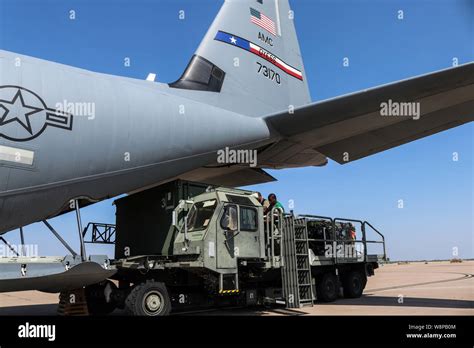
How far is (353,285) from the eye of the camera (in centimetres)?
1333

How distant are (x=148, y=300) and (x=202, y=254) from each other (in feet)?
4.38

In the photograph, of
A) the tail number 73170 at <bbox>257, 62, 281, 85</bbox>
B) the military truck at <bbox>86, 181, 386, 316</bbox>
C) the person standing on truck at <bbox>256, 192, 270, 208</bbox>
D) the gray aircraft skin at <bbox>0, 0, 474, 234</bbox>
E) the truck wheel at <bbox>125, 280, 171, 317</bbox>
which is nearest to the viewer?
the gray aircraft skin at <bbox>0, 0, 474, 234</bbox>

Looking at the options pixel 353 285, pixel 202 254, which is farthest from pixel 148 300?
pixel 353 285

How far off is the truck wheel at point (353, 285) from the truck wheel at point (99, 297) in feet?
23.1

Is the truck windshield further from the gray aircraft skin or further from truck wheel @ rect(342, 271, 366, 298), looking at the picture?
truck wheel @ rect(342, 271, 366, 298)

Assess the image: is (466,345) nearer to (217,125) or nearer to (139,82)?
(217,125)

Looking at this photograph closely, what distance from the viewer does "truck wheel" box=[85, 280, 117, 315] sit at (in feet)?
31.4

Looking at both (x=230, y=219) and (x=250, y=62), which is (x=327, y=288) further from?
(x=250, y=62)

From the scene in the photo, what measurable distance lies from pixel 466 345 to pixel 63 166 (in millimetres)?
6417

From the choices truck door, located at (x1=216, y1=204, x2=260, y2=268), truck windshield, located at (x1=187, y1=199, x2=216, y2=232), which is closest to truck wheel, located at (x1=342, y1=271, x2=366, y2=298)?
truck door, located at (x1=216, y1=204, x2=260, y2=268)

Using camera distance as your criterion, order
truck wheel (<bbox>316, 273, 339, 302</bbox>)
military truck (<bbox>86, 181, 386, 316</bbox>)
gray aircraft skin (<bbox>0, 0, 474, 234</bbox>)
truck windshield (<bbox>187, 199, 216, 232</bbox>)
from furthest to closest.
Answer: truck wheel (<bbox>316, 273, 339, 302</bbox>) → truck windshield (<bbox>187, 199, 216, 232</bbox>) → military truck (<bbox>86, 181, 386, 316</bbox>) → gray aircraft skin (<bbox>0, 0, 474, 234</bbox>)

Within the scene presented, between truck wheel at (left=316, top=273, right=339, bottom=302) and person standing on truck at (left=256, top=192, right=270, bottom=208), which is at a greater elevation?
person standing on truck at (left=256, top=192, right=270, bottom=208)

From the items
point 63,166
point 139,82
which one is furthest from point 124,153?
point 139,82

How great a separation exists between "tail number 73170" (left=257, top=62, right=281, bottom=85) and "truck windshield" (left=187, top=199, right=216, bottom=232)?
15.3 ft
